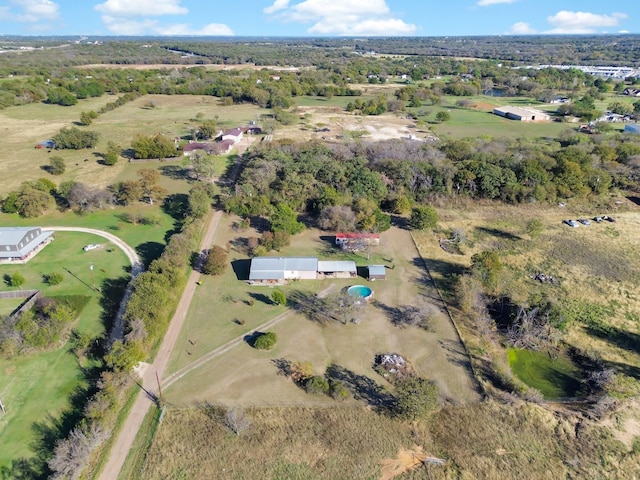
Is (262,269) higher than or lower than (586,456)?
higher

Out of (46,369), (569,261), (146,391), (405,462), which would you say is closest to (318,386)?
(405,462)

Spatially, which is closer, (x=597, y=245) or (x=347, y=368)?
(x=347, y=368)

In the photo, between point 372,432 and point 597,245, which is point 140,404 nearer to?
point 372,432

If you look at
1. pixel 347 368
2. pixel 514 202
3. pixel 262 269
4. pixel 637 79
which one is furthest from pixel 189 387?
pixel 637 79

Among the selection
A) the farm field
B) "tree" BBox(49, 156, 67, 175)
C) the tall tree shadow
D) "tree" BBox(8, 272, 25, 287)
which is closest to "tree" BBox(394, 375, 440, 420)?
the tall tree shadow

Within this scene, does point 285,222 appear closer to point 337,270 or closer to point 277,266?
point 277,266

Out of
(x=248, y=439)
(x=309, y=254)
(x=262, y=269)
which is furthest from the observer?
(x=309, y=254)

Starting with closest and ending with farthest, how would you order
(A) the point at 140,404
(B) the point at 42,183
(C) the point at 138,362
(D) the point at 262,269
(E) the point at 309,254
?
(A) the point at 140,404 → (C) the point at 138,362 → (D) the point at 262,269 → (E) the point at 309,254 → (B) the point at 42,183
